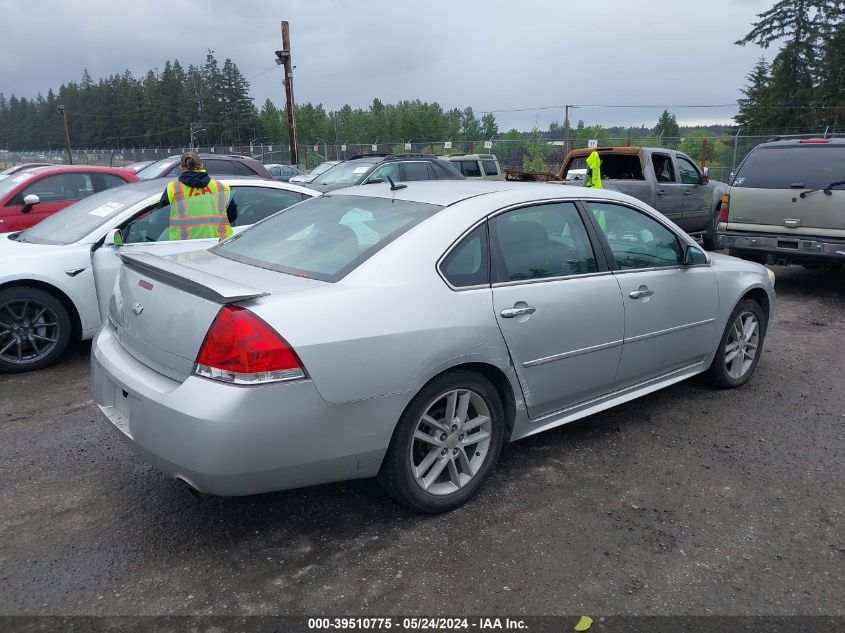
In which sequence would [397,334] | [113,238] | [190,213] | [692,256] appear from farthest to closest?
[190,213] → [113,238] → [692,256] → [397,334]

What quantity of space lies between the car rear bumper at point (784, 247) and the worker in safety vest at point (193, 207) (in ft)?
21.1

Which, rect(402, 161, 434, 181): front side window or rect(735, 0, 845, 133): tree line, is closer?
rect(402, 161, 434, 181): front side window

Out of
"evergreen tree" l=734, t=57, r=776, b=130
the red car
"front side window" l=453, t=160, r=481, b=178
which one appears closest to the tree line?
"evergreen tree" l=734, t=57, r=776, b=130

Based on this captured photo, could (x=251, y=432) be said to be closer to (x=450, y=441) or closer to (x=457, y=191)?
(x=450, y=441)

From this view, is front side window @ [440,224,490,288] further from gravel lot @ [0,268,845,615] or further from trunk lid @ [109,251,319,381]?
gravel lot @ [0,268,845,615]

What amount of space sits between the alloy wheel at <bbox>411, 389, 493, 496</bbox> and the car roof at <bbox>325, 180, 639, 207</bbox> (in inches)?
40.9

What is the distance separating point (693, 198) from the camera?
12.2 metres

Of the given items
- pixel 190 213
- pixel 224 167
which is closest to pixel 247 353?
pixel 190 213

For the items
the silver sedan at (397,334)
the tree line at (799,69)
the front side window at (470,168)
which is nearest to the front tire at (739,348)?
the silver sedan at (397,334)

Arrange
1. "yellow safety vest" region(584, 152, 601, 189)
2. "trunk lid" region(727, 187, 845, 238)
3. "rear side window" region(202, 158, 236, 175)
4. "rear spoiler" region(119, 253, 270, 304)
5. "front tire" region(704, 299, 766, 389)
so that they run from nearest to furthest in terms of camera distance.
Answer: "rear spoiler" region(119, 253, 270, 304), "front tire" region(704, 299, 766, 389), "trunk lid" region(727, 187, 845, 238), "yellow safety vest" region(584, 152, 601, 189), "rear side window" region(202, 158, 236, 175)

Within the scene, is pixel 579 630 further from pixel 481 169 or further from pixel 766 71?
pixel 766 71

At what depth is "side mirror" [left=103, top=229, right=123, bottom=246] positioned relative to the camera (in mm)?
5199

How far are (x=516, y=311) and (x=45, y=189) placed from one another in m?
8.18

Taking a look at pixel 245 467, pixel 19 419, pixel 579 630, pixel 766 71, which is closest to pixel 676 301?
pixel 579 630
